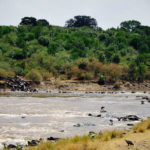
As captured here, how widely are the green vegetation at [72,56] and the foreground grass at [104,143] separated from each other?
50.5m

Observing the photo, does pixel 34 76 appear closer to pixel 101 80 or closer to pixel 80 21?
pixel 101 80

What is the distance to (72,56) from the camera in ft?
286

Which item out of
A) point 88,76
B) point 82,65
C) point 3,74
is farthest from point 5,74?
point 82,65

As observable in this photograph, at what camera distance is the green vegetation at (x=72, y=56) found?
71750mm

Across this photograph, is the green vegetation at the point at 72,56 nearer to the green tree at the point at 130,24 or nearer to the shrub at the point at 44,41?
the shrub at the point at 44,41

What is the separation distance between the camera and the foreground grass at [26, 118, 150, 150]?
11.7 meters

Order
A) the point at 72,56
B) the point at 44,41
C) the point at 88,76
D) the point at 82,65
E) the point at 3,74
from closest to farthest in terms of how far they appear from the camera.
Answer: the point at 3,74 → the point at 88,76 → the point at 82,65 → the point at 72,56 → the point at 44,41

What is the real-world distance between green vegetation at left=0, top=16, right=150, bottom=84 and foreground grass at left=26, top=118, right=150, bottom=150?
50.5 m

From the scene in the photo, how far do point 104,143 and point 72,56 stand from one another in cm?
7491

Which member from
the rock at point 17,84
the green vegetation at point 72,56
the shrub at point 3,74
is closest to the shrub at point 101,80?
the green vegetation at point 72,56

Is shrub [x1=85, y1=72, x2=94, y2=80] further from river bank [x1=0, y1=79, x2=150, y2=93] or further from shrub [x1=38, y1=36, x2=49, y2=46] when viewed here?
shrub [x1=38, y1=36, x2=49, y2=46]

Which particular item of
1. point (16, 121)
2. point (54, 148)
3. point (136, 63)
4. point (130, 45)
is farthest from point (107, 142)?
point (130, 45)

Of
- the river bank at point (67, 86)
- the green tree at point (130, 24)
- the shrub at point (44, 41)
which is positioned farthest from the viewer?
the green tree at point (130, 24)

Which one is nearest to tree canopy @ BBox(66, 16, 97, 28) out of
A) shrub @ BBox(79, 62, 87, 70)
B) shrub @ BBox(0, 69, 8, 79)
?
shrub @ BBox(79, 62, 87, 70)
